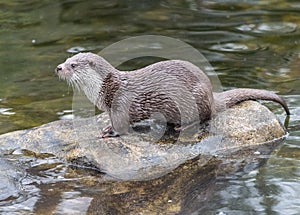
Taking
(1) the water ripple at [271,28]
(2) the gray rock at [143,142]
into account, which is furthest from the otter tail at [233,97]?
(1) the water ripple at [271,28]

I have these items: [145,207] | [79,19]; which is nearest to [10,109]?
[145,207]

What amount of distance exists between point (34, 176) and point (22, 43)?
15.1 feet

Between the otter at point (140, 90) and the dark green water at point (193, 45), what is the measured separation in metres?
0.70

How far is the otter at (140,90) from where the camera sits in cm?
480

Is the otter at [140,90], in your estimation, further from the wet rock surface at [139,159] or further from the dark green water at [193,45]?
the dark green water at [193,45]

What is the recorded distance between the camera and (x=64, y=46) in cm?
889

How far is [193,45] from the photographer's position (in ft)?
28.8

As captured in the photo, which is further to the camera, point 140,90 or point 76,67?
point 140,90

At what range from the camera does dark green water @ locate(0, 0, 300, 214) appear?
15.3ft

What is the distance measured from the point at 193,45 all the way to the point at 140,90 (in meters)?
4.01

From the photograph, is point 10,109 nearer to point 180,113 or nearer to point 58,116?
point 58,116

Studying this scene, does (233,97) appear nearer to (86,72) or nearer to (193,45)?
(86,72)

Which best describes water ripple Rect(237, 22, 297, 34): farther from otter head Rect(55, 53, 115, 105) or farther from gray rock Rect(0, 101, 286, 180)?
otter head Rect(55, 53, 115, 105)

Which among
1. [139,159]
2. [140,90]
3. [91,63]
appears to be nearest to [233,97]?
[140,90]
